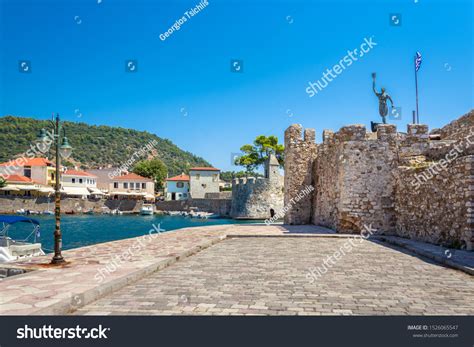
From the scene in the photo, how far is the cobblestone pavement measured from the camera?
480cm

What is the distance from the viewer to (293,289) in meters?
5.89

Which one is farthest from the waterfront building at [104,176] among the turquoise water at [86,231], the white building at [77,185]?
the turquoise water at [86,231]

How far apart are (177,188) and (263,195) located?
3323 cm

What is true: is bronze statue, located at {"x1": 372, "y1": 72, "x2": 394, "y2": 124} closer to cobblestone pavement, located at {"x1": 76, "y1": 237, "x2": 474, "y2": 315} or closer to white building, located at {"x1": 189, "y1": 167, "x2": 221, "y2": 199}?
cobblestone pavement, located at {"x1": 76, "y1": 237, "x2": 474, "y2": 315}

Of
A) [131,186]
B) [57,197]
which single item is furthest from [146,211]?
[57,197]

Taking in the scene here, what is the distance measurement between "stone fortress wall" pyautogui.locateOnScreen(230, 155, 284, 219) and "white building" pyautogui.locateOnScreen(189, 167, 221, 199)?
25127 mm

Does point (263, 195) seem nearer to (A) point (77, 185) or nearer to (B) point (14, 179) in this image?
(A) point (77, 185)

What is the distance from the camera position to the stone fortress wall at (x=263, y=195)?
50469 mm

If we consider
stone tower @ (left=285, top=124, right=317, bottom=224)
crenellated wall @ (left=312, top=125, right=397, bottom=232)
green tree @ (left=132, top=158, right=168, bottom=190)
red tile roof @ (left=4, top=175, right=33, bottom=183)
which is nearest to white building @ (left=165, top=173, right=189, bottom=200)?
green tree @ (left=132, top=158, right=168, bottom=190)

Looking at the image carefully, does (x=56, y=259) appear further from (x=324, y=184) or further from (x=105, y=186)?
(x=105, y=186)

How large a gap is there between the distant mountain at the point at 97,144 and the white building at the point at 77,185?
28.9 m

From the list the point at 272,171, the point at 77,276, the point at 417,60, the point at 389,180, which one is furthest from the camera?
the point at 272,171
